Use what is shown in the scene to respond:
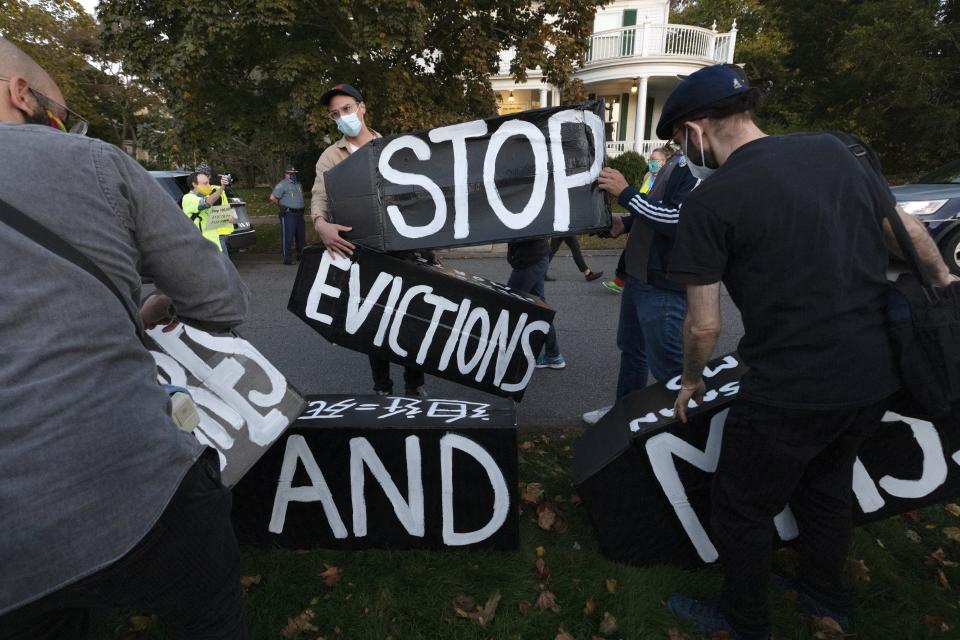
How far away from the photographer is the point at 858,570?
93.0 inches

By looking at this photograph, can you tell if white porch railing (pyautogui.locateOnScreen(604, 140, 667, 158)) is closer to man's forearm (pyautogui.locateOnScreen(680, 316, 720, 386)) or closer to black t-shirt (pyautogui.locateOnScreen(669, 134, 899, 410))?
man's forearm (pyautogui.locateOnScreen(680, 316, 720, 386))

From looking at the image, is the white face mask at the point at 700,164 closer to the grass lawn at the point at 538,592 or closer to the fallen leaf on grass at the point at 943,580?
the grass lawn at the point at 538,592

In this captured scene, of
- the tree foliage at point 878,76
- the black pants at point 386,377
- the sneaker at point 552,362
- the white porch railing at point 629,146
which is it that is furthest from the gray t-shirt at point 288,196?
the white porch railing at point 629,146

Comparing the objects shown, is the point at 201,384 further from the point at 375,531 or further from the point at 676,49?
the point at 676,49

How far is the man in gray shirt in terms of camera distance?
3.19 feet

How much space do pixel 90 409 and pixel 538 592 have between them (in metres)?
1.91

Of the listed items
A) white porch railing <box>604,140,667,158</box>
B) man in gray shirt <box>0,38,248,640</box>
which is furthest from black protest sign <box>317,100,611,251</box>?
white porch railing <box>604,140,667,158</box>

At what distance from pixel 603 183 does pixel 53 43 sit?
23.0 meters

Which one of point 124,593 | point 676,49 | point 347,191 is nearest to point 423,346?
point 347,191

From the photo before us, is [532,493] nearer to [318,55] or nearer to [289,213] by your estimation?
[289,213]

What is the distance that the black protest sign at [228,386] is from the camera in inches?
76.5

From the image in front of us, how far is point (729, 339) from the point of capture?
213 inches

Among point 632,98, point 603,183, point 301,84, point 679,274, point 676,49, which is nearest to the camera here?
point 679,274

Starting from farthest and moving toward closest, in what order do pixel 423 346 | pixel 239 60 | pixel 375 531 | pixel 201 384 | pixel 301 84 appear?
pixel 239 60
pixel 301 84
pixel 423 346
pixel 375 531
pixel 201 384
